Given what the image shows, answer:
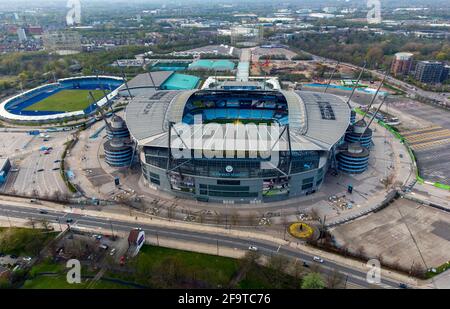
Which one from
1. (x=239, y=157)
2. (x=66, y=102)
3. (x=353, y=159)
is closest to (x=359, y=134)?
(x=353, y=159)

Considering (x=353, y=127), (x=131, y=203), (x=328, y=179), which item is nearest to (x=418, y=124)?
(x=353, y=127)

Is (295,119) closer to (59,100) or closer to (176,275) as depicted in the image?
(176,275)

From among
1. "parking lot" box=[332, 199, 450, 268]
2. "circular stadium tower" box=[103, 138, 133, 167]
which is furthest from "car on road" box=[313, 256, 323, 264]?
"circular stadium tower" box=[103, 138, 133, 167]

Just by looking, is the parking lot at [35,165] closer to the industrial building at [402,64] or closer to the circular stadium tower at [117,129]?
the circular stadium tower at [117,129]

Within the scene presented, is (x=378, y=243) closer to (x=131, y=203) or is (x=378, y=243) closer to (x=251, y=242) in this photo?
(x=251, y=242)

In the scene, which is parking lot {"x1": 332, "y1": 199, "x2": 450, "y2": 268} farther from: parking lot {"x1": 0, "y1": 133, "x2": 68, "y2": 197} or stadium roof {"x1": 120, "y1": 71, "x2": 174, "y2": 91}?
stadium roof {"x1": 120, "y1": 71, "x2": 174, "y2": 91}
